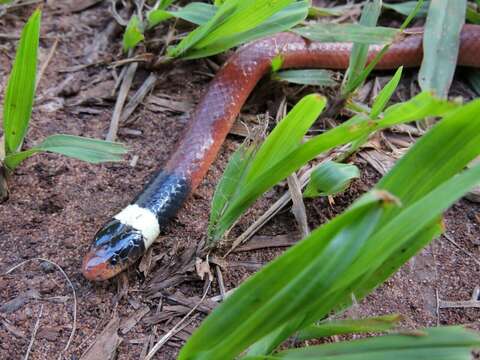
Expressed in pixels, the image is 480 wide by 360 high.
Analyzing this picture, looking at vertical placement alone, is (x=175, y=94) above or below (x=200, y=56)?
below

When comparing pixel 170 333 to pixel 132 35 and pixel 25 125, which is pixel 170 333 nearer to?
pixel 25 125

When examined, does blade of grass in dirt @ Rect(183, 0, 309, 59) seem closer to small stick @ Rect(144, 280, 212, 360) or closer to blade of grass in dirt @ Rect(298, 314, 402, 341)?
small stick @ Rect(144, 280, 212, 360)

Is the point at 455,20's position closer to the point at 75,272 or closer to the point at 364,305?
the point at 364,305

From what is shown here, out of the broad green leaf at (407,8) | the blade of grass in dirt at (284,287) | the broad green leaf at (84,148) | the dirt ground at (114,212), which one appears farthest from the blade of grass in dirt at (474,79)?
the blade of grass in dirt at (284,287)

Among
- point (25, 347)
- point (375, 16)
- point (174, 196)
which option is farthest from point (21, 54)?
point (375, 16)

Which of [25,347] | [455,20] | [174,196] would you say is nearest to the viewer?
[25,347]

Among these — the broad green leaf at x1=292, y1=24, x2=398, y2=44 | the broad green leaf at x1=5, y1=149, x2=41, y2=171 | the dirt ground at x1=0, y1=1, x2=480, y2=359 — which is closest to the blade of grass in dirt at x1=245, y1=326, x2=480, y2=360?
the dirt ground at x1=0, y1=1, x2=480, y2=359
